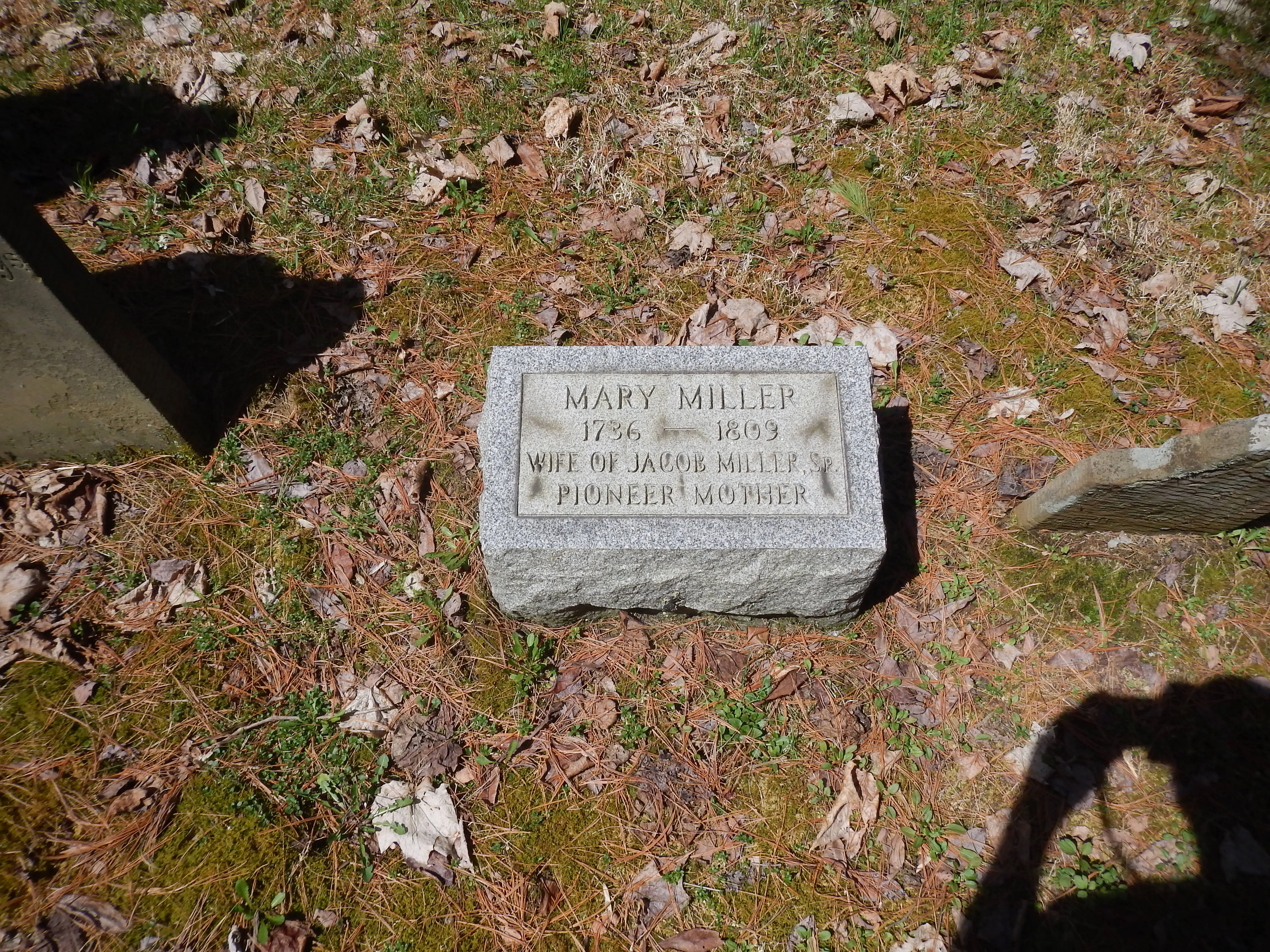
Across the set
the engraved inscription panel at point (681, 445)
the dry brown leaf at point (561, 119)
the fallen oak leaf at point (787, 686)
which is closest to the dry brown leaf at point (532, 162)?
the dry brown leaf at point (561, 119)

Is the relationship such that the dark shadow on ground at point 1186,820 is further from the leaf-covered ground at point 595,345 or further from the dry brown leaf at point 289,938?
the dry brown leaf at point 289,938

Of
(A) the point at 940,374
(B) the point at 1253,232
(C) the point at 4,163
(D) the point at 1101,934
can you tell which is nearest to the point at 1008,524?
(A) the point at 940,374

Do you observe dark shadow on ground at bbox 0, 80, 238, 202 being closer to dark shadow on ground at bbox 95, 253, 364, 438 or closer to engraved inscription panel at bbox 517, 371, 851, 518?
dark shadow on ground at bbox 95, 253, 364, 438

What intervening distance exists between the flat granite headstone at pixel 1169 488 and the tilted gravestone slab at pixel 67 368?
3950 millimetres

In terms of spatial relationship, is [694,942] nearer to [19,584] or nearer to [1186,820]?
[1186,820]

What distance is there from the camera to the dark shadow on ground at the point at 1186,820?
2.44 meters

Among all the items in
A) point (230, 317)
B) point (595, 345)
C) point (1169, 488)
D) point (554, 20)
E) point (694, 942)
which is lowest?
point (694, 942)

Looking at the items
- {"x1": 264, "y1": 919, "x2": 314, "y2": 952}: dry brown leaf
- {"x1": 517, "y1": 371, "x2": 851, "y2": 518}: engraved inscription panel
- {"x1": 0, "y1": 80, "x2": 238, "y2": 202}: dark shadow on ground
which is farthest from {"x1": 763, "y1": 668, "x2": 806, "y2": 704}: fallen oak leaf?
{"x1": 0, "y1": 80, "x2": 238, "y2": 202}: dark shadow on ground

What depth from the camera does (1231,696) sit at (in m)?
2.83

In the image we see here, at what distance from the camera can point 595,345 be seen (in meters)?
3.71

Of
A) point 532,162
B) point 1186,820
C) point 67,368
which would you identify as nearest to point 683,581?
point 1186,820

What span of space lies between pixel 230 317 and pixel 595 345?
1.98 m

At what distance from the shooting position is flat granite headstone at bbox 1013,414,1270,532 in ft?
7.53

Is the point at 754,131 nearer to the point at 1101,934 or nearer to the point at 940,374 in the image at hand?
the point at 940,374
